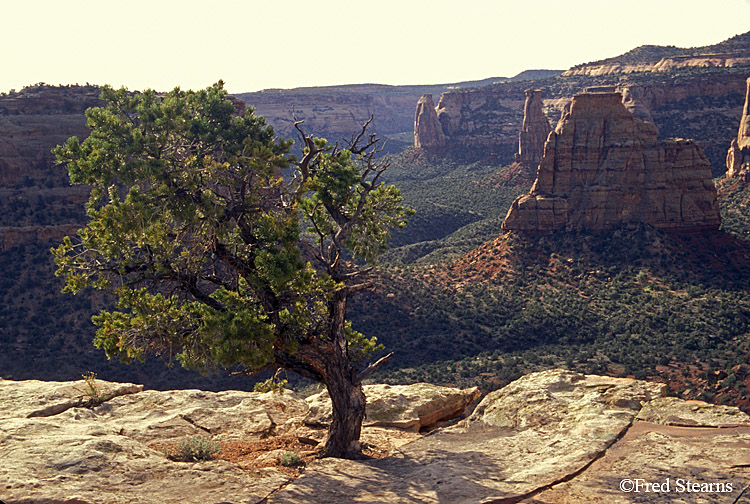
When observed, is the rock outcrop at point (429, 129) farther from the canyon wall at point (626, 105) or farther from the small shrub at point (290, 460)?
the small shrub at point (290, 460)

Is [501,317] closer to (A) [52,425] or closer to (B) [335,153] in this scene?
(B) [335,153]

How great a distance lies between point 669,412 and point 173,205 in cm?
1507

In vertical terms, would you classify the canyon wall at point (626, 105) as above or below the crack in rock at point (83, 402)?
above

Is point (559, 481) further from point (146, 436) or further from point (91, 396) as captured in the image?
point (91, 396)

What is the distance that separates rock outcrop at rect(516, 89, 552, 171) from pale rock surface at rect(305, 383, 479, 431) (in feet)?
319

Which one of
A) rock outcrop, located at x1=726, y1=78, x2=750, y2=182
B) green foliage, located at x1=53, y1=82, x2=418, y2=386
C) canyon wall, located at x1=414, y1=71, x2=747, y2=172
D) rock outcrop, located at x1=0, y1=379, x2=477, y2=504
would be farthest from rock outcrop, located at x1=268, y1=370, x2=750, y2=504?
canyon wall, located at x1=414, y1=71, x2=747, y2=172

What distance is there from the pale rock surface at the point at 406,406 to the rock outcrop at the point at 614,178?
43371mm

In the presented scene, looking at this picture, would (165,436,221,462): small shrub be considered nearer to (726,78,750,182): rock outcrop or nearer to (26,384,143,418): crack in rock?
(26,384,143,418): crack in rock

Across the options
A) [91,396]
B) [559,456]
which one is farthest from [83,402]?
[559,456]

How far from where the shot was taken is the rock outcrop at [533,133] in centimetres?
11650

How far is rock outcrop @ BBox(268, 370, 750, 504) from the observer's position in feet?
45.7

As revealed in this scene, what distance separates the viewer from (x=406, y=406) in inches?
901

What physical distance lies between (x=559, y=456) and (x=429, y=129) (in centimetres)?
14820

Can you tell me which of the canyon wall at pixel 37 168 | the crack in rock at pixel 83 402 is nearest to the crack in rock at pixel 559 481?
the crack in rock at pixel 83 402
